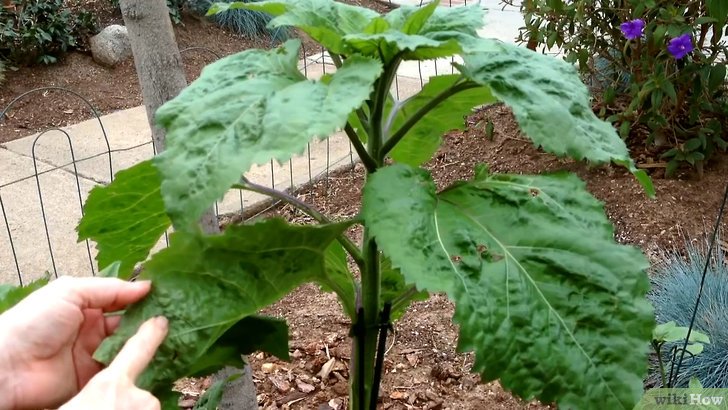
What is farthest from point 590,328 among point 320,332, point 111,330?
point 320,332

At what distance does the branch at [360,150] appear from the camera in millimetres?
1086

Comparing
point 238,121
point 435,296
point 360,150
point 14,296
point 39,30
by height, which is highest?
point 238,121

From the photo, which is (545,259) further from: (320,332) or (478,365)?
(320,332)

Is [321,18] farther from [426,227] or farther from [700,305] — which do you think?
[700,305]

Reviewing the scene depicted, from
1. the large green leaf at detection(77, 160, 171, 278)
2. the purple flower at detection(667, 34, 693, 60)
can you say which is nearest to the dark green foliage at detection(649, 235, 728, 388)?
the purple flower at detection(667, 34, 693, 60)

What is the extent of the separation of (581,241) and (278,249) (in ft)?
1.38

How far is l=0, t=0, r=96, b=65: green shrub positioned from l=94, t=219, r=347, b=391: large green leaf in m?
5.83

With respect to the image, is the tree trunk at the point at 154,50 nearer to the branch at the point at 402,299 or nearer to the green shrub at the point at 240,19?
the branch at the point at 402,299

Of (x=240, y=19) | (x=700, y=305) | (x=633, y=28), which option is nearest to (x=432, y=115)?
(x=700, y=305)

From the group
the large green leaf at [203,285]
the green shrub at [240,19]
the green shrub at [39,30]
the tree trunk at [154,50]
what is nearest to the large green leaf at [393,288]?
the large green leaf at [203,285]

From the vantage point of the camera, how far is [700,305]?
276 centimetres

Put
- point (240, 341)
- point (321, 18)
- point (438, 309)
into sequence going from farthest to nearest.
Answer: point (438, 309), point (240, 341), point (321, 18)

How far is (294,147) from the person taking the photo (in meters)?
0.82

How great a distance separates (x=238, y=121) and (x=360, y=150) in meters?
0.28
